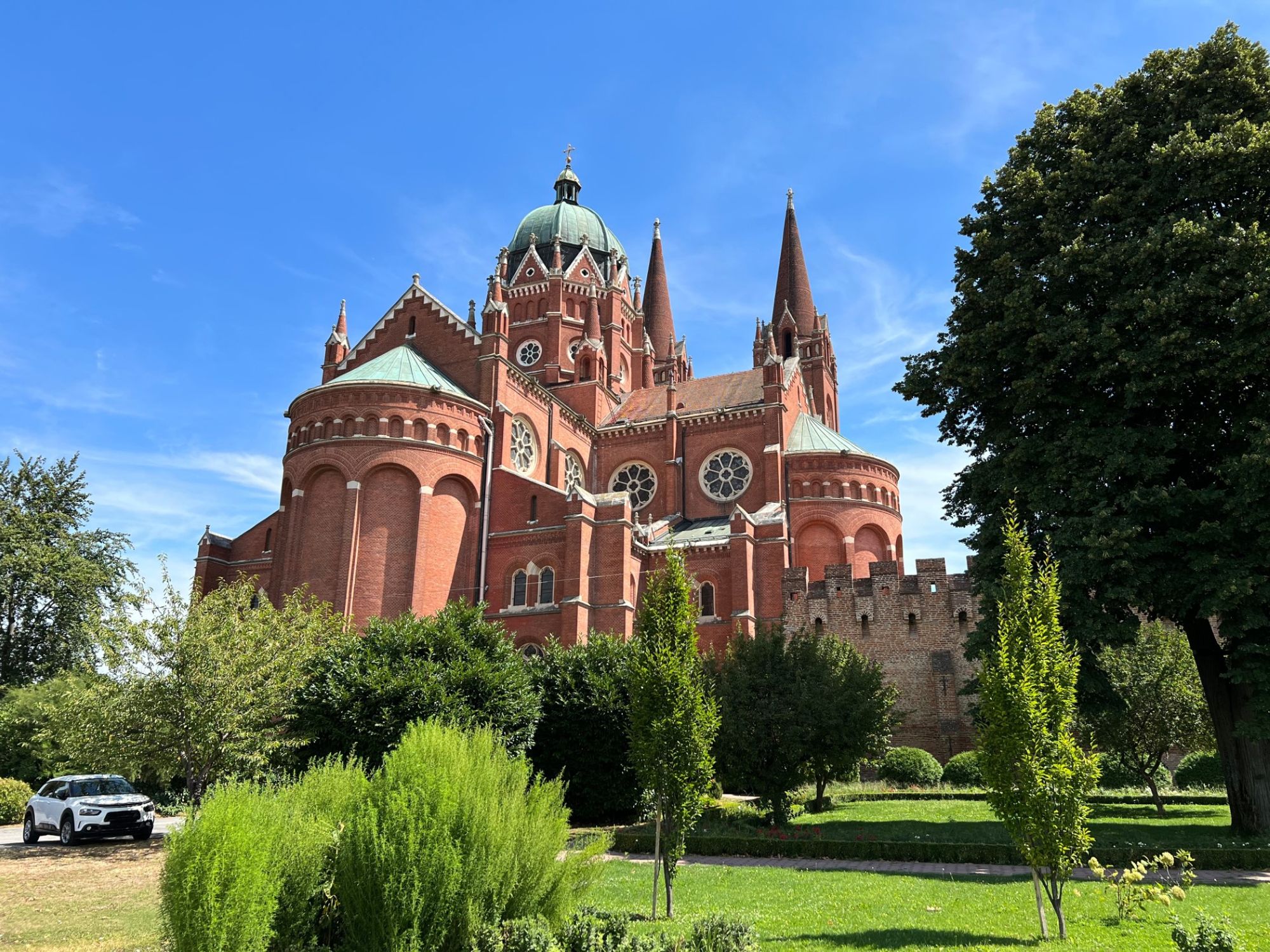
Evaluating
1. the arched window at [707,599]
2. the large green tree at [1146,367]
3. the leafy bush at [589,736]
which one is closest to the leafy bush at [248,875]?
the large green tree at [1146,367]

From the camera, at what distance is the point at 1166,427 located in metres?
16.9

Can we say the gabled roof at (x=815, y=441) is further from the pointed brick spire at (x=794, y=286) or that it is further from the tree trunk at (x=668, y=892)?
the tree trunk at (x=668, y=892)

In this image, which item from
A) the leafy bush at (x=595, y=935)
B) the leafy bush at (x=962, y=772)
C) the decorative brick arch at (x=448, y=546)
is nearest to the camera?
the leafy bush at (x=595, y=935)

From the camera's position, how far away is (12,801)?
26.5 metres

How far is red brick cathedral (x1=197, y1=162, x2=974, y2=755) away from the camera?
1356 inches

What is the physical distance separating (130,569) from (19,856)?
2859cm

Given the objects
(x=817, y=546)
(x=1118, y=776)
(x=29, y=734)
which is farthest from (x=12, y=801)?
(x=1118, y=776)

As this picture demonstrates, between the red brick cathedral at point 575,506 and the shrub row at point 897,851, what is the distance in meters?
12.7

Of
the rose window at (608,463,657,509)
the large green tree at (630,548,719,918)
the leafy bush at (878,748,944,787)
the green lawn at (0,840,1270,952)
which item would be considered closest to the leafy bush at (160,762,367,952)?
the green lawn at (0,840,1270,952)

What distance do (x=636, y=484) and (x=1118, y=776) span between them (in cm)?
2769

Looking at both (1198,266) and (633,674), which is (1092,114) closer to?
(1198,266)

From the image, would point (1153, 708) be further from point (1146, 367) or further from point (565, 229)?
point (565, 229)

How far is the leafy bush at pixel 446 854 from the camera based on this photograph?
7980mm

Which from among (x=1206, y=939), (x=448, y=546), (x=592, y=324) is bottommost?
(x=1206, y=939)
